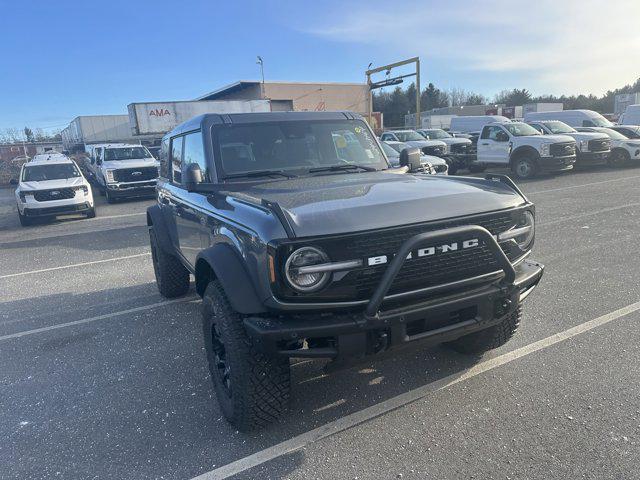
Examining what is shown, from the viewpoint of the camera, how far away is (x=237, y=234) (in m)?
2.82

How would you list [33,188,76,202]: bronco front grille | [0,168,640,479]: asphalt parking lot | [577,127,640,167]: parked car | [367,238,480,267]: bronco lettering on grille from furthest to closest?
[577,127,640,167]: parked car < [33,188,76,202]: bronco front grille < [0,168,640,479]: asphalt parking lot < [367,238,480,267]: bronco lettering on grille

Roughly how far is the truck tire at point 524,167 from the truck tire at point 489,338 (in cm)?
1387

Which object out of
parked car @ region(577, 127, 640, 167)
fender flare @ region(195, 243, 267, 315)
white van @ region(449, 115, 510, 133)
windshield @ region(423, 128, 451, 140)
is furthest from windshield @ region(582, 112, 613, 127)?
fender flare @ region(195, 243, 267, 315)

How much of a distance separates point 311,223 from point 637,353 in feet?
9.64

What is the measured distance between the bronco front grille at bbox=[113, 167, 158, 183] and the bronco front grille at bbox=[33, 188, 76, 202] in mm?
3115

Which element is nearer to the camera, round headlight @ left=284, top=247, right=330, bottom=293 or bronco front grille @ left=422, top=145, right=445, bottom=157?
round headlight @ left=284, top=247, right=330, bottom=293

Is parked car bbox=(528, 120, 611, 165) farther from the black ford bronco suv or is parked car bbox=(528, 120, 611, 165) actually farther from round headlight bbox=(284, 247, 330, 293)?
round headlight bbox=(284, 247, 330, 293)

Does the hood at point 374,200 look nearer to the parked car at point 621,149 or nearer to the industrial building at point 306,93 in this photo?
the parked car at point 621,149

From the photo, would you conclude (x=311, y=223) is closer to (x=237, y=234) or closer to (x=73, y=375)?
(x=237, y=234)

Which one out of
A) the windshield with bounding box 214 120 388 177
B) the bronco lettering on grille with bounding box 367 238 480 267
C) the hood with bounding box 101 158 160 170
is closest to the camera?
the bronco lettering on grille with bounding box 367 238 480 267

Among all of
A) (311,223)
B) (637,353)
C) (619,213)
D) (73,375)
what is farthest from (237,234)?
(619,213)

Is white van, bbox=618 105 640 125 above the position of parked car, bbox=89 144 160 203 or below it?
above

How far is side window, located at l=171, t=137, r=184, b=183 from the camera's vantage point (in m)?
4.70

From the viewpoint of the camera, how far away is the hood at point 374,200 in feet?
8.27
